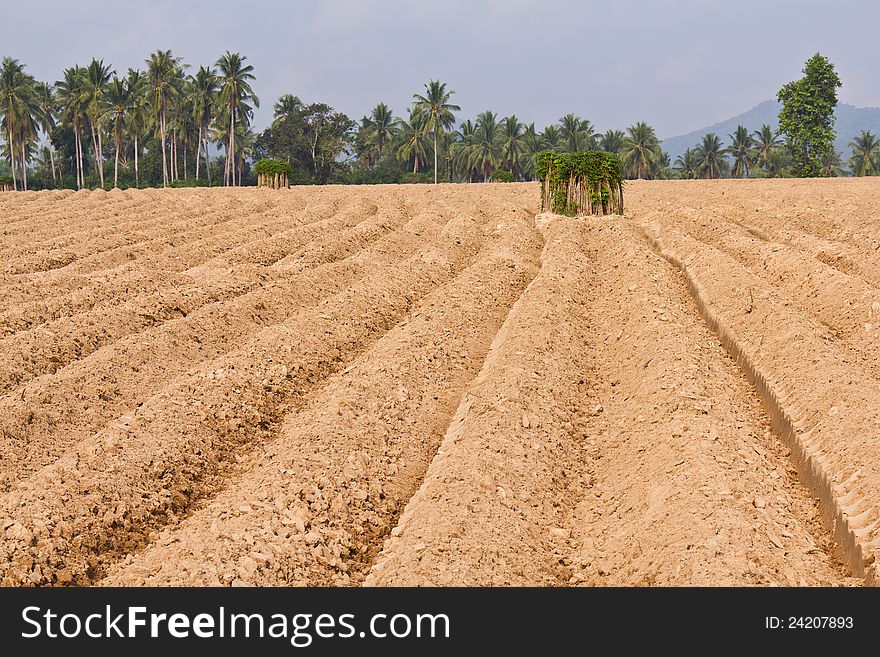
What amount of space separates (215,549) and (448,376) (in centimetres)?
449

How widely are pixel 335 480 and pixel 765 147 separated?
250 ft

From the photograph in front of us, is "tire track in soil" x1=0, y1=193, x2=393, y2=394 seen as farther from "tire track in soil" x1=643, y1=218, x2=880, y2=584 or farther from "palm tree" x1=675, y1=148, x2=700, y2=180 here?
"palm tree" x1=675, y1=148, x2=700, y2=180

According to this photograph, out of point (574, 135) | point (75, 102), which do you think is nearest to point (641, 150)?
point (574, 135)

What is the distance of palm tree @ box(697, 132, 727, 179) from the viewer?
77438mm

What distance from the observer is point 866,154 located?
255ft

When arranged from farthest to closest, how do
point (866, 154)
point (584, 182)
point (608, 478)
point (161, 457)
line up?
point (866, 154) < point (584, 182) < point (161, 457) < point (608, 478)

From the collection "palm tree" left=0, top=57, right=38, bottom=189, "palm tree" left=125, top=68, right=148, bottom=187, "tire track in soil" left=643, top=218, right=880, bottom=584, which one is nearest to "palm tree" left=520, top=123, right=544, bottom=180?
"palm tree" left=125, top=68, right=148, bottom=187

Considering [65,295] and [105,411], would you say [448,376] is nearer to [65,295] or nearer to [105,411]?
[105,411]

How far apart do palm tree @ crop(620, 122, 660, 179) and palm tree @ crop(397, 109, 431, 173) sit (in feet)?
57.0

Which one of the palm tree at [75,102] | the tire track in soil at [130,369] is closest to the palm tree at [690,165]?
the palm tree at [75,102]

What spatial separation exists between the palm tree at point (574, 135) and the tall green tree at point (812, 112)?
81.6ft

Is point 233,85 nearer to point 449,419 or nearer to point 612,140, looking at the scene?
point 612,140

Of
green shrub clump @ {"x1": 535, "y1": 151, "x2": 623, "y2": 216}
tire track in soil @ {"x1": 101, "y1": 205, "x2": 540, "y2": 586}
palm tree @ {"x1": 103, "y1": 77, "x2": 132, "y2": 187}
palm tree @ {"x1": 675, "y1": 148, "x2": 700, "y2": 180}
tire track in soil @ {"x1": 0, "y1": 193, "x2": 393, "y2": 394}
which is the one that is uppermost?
palm tree @ {"x1": 103, "y1": 77, "x2": 132, "y2": 187}

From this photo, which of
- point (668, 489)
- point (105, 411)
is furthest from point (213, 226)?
point (668, 489)
